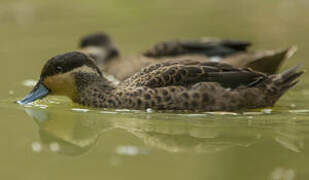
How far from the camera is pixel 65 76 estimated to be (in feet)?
29.6

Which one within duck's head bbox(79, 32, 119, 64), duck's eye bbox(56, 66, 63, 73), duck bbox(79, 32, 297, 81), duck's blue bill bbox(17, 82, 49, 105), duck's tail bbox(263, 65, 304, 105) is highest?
duck's eye bbox(56, 66, 63, 73)

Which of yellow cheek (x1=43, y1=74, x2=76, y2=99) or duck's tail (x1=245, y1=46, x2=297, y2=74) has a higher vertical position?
yellow cheek (x1=43, y1=74, x2=76, y2=99)

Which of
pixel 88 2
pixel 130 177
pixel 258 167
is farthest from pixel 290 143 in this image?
pixel 88 2

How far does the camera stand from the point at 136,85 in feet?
28.7

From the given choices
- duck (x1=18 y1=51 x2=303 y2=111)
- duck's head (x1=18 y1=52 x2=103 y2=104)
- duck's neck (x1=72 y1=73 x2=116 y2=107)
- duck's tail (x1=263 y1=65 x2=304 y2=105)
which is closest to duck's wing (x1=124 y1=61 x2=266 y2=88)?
duck (x1=18 y1=51 x2=303 y2=111)

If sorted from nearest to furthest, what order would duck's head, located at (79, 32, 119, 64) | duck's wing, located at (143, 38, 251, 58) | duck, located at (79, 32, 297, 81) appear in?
1. duck, located at (79, 32, 297, 81)
2. duck's wing, located at (143, 38, 251, 58)
3. duck's head, located at (79, 32, 119, 64)

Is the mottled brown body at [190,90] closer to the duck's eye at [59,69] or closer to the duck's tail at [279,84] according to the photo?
the duck's tail at [279,84]

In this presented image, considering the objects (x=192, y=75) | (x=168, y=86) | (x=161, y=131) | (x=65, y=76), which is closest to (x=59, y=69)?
(x=65, y=76)

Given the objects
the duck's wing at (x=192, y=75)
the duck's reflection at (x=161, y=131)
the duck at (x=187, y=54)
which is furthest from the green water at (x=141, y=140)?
the duck at (x=187, y=54)

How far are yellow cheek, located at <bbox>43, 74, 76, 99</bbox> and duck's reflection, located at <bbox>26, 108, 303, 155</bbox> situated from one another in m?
0.40

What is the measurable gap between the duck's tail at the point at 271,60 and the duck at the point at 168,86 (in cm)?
174

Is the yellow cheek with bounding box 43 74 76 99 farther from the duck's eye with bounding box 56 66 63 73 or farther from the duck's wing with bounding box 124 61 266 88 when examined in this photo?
the duck's wing with bounding box 124 61 266 88

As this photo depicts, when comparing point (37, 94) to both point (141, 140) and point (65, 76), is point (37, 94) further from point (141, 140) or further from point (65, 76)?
point (141, 140)

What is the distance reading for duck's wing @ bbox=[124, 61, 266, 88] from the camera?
860 cm
